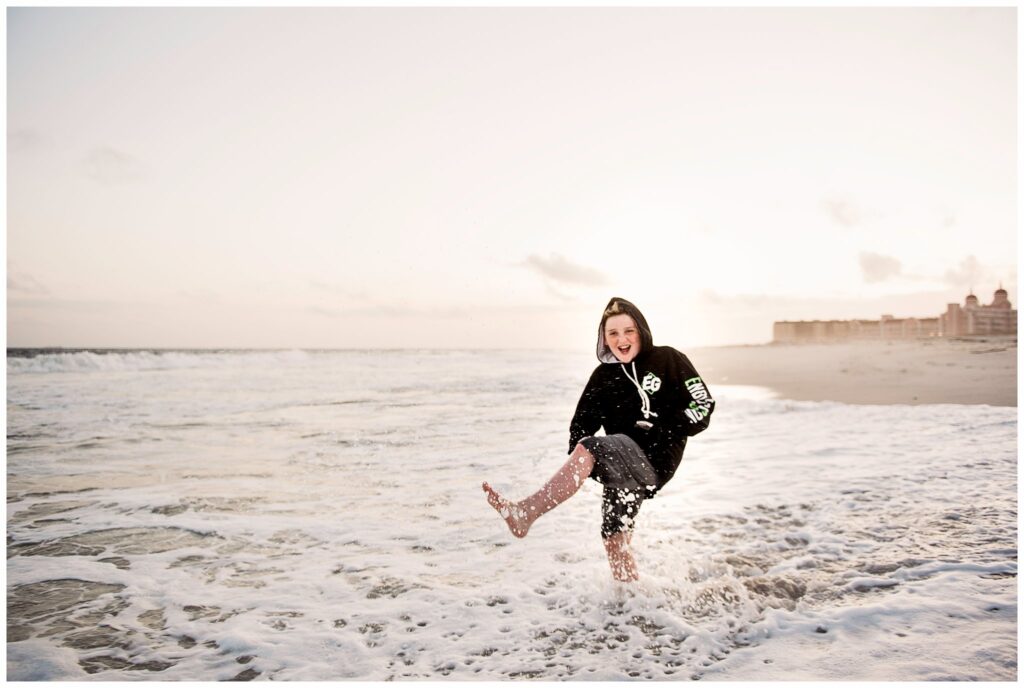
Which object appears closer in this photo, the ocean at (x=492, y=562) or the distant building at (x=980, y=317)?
the ocean at (x=492, y=562)

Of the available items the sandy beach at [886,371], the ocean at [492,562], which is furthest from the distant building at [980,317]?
the ocean at [492,562]

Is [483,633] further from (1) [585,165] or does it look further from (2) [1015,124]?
(2) [1015,124]

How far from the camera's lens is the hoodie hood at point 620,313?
9.97 ft

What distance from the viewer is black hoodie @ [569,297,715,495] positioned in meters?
2.87

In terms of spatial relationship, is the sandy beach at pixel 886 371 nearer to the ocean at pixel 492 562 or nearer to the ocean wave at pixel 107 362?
the ocean at pixel 492 562

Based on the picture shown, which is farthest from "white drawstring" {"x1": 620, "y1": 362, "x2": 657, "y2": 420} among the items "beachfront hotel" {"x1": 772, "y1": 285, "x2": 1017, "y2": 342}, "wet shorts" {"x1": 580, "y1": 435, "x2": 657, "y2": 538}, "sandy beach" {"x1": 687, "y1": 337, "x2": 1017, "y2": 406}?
"sandy beach" {"x1": 687, "y1": 337, "x2": 1017, "y2": 406}

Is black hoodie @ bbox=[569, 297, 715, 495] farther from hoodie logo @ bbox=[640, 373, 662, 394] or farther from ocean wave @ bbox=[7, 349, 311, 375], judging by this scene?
ocean wave @ bbox=[7, 349, 311, 375]

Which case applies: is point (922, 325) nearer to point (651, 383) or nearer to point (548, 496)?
point (651, 383)

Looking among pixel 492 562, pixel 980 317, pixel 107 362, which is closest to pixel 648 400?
pixel 492 562

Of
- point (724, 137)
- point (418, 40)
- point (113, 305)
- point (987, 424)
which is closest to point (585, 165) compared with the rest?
point (724, 137)

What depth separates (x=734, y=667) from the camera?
2664 millimetres

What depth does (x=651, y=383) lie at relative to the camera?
9.75ft

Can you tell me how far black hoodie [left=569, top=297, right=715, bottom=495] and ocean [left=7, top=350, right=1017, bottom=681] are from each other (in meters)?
0.92

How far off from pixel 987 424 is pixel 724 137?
548cm
